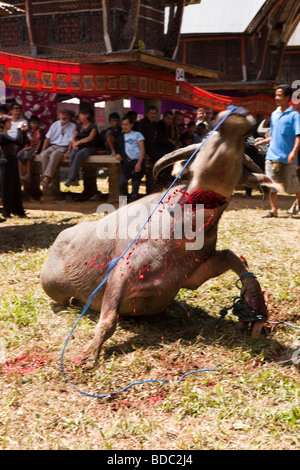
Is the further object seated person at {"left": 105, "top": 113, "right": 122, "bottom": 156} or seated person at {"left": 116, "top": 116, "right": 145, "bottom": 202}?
seated person at {"left": 105, "top": 113, "right": 122, "bottom": 156}

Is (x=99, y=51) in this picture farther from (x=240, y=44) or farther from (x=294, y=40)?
(x=294, y=40)

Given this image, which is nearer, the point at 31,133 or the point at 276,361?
the point at 276,361

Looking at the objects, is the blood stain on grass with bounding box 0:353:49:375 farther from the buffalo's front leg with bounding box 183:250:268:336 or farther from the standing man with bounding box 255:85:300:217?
the standing man with bounding box 255:85:300:217

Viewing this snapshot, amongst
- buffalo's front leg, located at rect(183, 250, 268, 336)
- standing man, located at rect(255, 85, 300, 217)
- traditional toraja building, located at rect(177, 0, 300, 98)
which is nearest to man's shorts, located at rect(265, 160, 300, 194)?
standing man, located at rect(255, 85, 300, 217)

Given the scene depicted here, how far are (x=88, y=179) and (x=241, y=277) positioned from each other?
7.05 meters

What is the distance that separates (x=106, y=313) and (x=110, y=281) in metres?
0.21

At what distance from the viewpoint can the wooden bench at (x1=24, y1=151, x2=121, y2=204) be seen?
9086 mm

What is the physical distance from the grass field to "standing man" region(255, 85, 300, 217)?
10.0 feet

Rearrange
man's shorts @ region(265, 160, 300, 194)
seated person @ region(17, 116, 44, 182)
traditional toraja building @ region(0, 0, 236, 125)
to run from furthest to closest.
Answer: seated person @ region(17, 116, 44, 182) < traditional toraja building @ region(0, 0, 236, 125) < man's shorts @ region(265, 160, 300, 194)

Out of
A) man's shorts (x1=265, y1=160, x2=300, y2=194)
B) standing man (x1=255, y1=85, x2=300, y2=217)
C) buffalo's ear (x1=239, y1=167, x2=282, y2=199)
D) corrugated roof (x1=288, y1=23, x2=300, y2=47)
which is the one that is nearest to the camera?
buffalo's ear (x1=239, y1=167, x2=282, y2=199)

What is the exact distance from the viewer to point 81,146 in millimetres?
9172

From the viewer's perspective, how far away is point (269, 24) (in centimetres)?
1554

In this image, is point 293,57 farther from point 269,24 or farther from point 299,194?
point 299,194
